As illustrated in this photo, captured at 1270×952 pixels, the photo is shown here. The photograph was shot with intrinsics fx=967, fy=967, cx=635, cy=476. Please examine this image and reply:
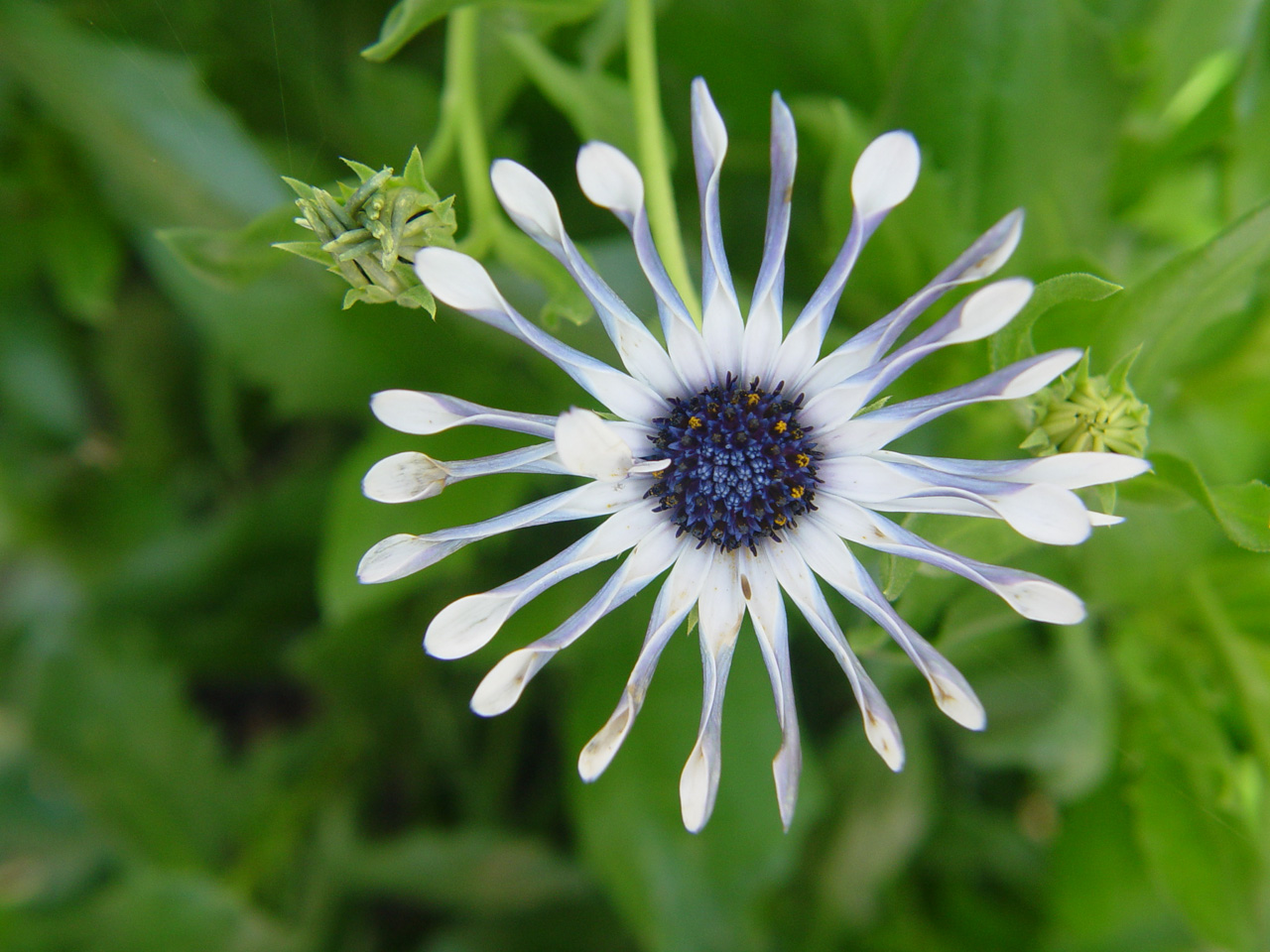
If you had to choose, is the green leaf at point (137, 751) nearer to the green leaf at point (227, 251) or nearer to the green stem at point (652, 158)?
the green leaf at point (227, 251)

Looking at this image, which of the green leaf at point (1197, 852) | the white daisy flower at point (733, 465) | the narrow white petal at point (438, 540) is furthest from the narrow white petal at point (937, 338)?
the green leaf at point (1197, 852)

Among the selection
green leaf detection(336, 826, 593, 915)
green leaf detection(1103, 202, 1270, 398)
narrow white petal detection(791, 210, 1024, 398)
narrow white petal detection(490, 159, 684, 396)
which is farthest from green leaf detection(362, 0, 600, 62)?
green leaf detection(336, 826, 593, 915)

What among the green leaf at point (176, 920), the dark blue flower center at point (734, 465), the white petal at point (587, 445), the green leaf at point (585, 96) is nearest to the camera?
the white petal at point (587, 445)

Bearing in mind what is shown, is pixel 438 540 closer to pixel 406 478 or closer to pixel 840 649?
pixel 406 478

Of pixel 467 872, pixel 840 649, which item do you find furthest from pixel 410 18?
pixel 467 872

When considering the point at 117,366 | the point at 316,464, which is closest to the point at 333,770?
the point at 316,464

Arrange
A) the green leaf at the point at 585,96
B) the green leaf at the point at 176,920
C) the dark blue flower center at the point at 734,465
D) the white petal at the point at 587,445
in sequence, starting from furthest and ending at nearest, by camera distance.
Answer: the green leaf at the point at 176,920 → the green leaf at the point at 585,96 → the dark blue flower center at the point at 734,465 → the white petal at the point at 587,445
